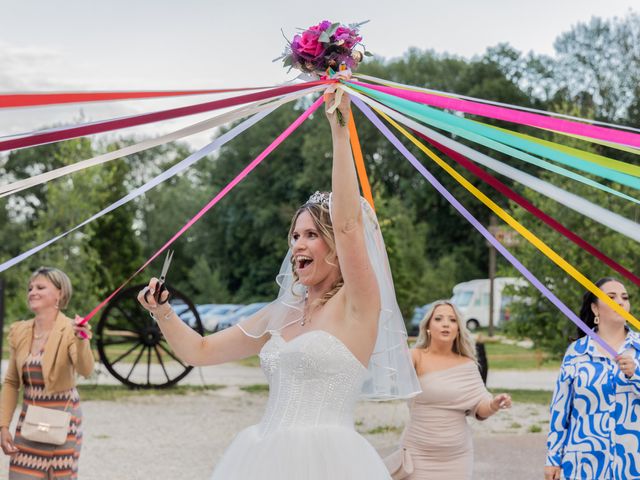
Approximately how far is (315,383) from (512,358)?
21.1 metres

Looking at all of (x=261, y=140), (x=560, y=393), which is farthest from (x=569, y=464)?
(x=261, y=140)

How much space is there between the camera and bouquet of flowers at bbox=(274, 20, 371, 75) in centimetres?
277

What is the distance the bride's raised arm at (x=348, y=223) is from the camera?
99.4 inches

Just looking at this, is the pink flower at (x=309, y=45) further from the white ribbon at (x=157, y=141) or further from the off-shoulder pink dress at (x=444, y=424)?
the off-shoulder pink dress at (x=444, y=424)

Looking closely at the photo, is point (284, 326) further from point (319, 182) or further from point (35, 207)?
point (35, 207)

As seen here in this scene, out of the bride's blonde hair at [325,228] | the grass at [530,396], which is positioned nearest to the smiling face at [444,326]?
the bride's blonde hair at [325,228]

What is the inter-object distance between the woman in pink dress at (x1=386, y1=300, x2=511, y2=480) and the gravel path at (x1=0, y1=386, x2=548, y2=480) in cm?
317

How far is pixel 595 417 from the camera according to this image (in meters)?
4.64

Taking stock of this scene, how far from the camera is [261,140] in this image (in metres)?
41.7

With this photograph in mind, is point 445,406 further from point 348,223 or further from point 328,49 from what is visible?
point 328,49

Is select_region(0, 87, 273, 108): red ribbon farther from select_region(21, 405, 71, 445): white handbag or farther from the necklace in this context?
select_region(21, 405, 71, 445): white handbag

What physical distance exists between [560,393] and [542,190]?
7.39ft

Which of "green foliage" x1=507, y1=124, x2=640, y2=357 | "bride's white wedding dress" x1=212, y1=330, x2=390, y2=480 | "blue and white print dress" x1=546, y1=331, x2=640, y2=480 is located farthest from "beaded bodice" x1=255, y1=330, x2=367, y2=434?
"green foliage" x1=507, y1=124, x2=640, y2=357

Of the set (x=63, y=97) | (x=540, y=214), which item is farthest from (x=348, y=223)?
(x=540, y=214)
